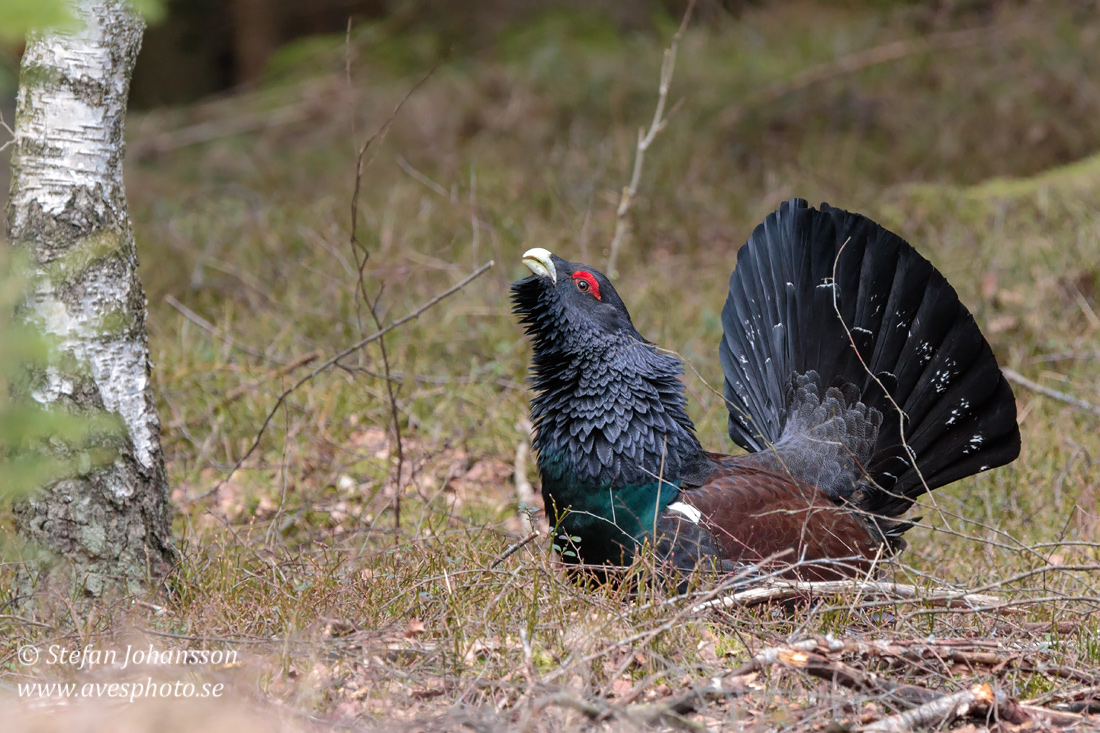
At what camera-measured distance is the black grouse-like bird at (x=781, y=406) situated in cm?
360

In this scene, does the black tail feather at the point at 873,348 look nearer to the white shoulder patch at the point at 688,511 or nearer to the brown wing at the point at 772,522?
the brown wing at the point at 772,522

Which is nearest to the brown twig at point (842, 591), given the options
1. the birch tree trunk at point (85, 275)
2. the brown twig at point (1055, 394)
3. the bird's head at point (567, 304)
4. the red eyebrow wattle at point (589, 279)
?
the bird's head at point (567, 304)

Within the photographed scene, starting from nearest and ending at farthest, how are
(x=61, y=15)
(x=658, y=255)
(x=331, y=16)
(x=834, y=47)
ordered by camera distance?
(x=61, y=15) < (x=658, y=255) < (x=834, y=47) < (x=331, y=16)

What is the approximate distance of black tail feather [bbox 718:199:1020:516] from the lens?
4.05m

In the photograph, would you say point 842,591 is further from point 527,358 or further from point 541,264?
point 527,358

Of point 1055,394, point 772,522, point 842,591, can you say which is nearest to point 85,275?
point 772,522

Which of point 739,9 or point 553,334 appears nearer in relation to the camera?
point 553,334

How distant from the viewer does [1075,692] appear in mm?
2711

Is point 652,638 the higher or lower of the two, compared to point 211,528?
higher

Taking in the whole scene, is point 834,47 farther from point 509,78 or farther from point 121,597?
point 121,597

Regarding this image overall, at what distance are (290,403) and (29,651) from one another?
2.44 meters

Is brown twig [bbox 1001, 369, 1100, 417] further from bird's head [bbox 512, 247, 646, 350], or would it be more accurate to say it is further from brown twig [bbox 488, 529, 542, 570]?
brown twig [bbox 488, 529, 542, 570]

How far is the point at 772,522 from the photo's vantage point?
364 cm

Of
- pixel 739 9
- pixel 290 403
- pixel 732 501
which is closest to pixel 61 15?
pixel 732 501
